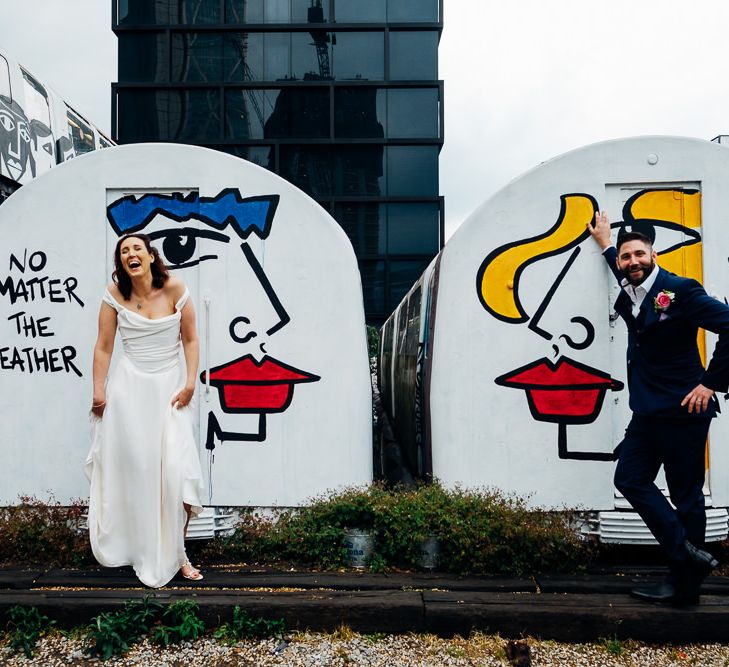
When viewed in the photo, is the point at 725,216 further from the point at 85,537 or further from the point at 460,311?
the point at 85,537

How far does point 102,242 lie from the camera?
4.49m

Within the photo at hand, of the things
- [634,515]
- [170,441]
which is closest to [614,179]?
[634,515]

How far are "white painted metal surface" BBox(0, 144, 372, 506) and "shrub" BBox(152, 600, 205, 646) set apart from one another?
109 centimetres

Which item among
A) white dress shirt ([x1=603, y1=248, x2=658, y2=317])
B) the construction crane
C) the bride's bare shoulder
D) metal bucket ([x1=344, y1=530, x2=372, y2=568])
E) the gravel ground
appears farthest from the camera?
the construction crane

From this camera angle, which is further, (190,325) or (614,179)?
(614,179)

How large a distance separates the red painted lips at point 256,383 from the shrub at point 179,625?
145 cm

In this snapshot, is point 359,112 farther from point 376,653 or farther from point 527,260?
point 376,653

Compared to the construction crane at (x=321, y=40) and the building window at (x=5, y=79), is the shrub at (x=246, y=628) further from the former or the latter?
the construction crane at (x=321, y=40)

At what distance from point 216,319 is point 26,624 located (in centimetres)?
220

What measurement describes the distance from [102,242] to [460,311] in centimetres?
272

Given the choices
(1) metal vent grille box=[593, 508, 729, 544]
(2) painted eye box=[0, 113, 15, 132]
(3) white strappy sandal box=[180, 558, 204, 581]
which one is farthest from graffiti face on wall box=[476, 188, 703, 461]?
(2) painted eye box=[0, 113, 15, 132]

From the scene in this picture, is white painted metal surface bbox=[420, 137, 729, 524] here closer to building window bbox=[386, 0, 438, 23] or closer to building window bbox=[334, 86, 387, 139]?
building window bbox=[334, 86, 387, 139]

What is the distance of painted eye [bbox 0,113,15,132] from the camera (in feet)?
21.0

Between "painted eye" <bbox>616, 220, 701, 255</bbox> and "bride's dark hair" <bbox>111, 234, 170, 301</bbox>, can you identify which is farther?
"painted eye" <bbox>616, 220, 701, 255</bbox>
